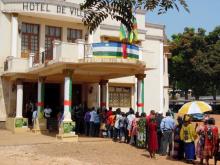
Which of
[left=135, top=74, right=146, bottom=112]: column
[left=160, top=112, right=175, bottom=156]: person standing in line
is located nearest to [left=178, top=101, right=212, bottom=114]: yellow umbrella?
[left=160, top=112, right=175, bottom=156]: person standing in line

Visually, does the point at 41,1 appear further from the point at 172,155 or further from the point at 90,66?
the point at 172,155

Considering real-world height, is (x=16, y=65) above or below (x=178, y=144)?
above

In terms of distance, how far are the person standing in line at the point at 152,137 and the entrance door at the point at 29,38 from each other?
1081cm

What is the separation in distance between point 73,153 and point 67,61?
4.32 m

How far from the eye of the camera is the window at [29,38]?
72.1ft

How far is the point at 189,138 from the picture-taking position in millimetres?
11898

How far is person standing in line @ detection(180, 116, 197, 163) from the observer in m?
11.9

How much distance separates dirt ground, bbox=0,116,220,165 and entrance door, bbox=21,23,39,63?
7073 mm

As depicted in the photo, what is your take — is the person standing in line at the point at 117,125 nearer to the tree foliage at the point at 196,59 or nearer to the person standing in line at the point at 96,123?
the person standing in line at the point at 96,123

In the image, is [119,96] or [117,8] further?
[119,96]

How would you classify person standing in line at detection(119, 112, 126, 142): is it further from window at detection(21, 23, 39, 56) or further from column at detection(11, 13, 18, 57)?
window at detection(21, 23, 39, 56)

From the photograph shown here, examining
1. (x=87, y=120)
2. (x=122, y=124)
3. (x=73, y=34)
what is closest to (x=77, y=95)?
(x=73, y=34)

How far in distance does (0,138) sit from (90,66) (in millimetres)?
4837

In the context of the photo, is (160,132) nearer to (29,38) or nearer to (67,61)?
(67,61)
